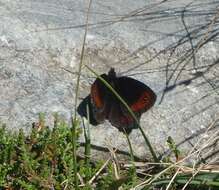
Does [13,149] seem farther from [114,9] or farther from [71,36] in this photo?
[114,9]

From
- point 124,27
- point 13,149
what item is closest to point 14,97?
point 13,149

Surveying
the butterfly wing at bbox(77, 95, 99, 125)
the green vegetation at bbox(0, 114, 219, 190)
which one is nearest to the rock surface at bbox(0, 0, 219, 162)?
the butterfly wing at bbox(77, 95, 99, 125)

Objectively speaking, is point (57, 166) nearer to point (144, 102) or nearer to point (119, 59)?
point (144, 102)

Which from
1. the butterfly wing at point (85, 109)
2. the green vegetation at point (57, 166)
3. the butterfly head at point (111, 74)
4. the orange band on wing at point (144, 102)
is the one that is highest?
the butterfly head at point (111, 74)

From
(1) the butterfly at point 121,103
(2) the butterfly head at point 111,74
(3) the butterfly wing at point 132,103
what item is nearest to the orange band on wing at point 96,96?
(1) the butterfly at point 121,103

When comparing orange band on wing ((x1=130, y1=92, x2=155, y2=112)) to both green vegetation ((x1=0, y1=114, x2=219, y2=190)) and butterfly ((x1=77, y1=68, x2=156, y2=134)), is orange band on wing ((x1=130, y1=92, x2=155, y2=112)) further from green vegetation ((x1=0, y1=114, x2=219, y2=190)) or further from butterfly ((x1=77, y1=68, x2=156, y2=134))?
green vegetation ((x1=0, y1=114, x2=219, y2=190))

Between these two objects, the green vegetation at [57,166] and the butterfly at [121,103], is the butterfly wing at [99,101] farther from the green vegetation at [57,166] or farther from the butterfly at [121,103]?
the green vegetation at [57,166]
